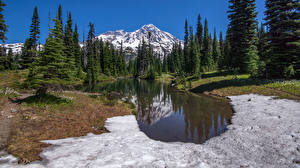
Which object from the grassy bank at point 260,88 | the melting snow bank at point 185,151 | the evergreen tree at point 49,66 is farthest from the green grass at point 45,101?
the grassy bank at point 260,88

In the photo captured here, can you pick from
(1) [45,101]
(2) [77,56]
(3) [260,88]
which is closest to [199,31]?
(3) [260,88]

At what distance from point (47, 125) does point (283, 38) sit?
3136cm

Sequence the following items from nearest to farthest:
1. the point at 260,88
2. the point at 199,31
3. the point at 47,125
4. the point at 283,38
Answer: the point at 47,125 < the point at 260,88 < the point at 283,38 < the point at 199,31

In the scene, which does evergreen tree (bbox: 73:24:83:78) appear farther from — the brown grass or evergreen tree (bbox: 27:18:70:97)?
the brown grass

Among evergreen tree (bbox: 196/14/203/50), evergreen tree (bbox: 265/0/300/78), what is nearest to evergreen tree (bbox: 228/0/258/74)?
evergreen tree (bbox: 265/0/300/78)

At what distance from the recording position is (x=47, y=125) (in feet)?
29.6

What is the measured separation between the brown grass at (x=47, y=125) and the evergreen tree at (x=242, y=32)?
2778 cm

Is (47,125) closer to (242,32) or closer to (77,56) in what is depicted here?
(242,32)

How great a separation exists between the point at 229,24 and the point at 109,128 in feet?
115

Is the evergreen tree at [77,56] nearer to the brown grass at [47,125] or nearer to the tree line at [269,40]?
the brown grass at [47,125]

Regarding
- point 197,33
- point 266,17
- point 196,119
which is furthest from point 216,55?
point 196,119

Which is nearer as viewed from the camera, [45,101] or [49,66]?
[49,66]

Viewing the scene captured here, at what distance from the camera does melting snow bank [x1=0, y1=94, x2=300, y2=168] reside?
5.31 metres

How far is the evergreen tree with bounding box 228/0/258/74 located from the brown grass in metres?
27.8
